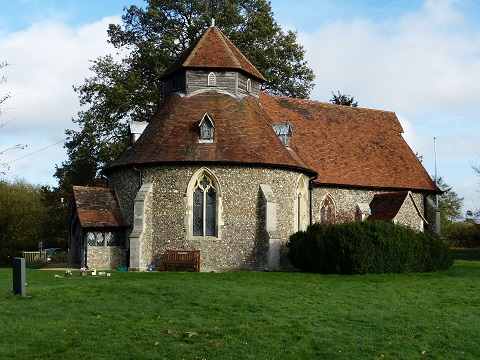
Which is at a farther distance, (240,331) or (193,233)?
(193,233)

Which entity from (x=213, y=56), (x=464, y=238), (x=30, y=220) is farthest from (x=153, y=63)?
(x=464, y=238)

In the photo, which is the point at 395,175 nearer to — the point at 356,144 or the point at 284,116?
the point at 356,144

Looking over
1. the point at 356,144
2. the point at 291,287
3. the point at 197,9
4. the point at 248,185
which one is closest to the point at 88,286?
the point at 291,287

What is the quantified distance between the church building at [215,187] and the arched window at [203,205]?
0.14 feet

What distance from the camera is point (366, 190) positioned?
32.9m

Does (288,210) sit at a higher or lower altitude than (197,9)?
lower

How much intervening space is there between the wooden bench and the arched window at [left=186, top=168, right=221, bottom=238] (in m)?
0.88

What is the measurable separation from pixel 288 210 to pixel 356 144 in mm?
9650

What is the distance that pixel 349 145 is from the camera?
34875 mm

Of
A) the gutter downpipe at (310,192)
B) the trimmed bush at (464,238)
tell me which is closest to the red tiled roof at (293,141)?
the gutter downpipe at (310,192)

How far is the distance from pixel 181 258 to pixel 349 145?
46.2 ft

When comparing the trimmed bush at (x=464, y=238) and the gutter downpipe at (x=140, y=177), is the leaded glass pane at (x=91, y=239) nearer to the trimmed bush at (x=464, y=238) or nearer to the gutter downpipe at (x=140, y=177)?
the gutter downpipe at (x=140, y=177)

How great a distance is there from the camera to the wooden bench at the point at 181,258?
25125 mm

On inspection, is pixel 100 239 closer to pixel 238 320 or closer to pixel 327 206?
pixel 327 206
